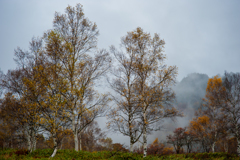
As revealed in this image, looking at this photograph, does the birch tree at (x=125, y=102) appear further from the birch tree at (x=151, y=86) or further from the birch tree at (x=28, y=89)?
the birch tree at (x=28, y=89)

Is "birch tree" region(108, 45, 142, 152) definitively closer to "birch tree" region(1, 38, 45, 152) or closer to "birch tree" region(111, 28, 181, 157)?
"birch tree" region(111, 28, 181, 157)

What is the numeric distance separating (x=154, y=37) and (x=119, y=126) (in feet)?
27.0

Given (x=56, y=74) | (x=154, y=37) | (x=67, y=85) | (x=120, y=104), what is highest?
(x=154, y=37)

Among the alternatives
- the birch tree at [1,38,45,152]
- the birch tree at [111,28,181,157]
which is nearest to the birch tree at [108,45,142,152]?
the birch tree at [111,28,181,157]

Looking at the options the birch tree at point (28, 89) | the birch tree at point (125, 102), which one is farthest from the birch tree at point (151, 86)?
the birch tree at point (28, 89)

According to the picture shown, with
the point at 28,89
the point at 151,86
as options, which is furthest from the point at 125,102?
the point at 28,89

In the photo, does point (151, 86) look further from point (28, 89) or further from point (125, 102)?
point (28, 89)

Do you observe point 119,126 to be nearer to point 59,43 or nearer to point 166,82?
point 166,82

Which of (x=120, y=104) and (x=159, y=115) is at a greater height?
(x=120, y=104)

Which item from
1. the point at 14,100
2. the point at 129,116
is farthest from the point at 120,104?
the point at 14,100

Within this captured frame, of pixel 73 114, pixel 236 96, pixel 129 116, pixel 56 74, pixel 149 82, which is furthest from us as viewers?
pixel 236 96

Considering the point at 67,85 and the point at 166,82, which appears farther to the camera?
the point at 166,82

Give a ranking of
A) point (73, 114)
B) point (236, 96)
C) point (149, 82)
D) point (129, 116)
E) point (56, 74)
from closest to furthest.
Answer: point (56, 74) → point (73, 114) → point (149, 82) → point (129, 116) → point (236, 96)

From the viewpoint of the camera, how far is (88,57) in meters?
12.3
